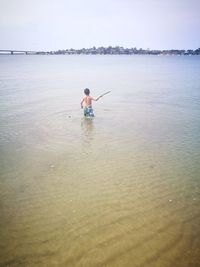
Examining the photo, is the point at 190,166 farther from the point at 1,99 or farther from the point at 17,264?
the point at 1,99

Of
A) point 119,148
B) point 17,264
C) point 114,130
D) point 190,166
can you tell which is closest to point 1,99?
point 114,130

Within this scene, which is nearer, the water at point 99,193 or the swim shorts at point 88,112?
the water at point 99,193

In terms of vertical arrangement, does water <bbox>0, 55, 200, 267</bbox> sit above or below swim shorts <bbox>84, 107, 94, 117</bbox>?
below

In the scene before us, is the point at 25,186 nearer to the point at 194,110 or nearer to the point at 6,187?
the point at 6,187

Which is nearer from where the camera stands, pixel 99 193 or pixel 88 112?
pixel 99 193

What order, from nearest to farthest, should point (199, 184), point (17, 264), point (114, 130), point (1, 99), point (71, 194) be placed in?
point (17, 264), point (71, 194), point (199, 184), point (114, 130), point (1, 99)

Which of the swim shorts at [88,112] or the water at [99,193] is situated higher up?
the swim shorts at [88,112]

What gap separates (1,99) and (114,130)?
10014 mm

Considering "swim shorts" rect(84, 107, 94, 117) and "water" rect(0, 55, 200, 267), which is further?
"swim shorts" rect(84, 107, 94, 117)

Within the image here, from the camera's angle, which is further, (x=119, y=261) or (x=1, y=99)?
(x=1, y=99)

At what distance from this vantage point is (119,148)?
9.73m

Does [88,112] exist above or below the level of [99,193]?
above

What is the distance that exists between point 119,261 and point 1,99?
16271mm

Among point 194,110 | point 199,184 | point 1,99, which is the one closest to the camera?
point 199,184
